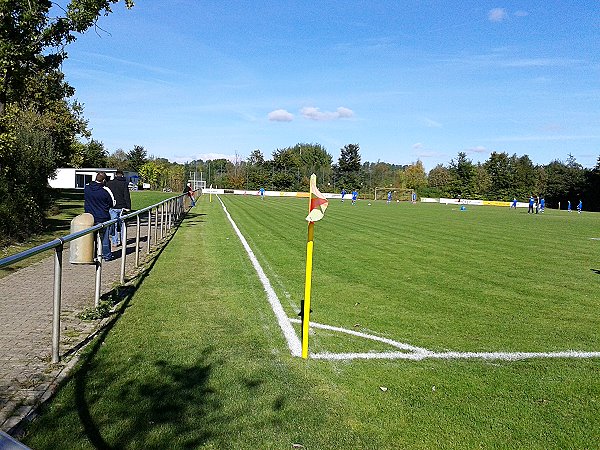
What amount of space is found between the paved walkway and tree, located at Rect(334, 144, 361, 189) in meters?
95.9

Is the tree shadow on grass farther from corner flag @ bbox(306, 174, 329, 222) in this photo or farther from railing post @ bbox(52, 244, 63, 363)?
corner flag @ bbox(306, 174, 329, 222)

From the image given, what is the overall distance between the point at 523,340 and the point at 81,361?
5.16 m

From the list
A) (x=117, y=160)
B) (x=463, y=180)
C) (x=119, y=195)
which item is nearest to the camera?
(x=119, y=195)

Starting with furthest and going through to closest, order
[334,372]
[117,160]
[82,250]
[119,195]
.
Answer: [117,160], [119,195], [82,250], [334,372]

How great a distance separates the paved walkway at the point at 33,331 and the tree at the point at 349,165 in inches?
3775

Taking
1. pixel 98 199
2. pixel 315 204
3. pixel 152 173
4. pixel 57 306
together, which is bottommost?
pixel 57 306

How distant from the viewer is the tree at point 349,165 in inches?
4124

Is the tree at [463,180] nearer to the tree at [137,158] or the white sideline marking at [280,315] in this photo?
the tree at [137,158]

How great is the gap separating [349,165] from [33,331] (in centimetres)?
10154

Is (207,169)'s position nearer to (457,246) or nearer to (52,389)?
(457,246)

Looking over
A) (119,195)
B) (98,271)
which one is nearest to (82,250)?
(98,271)

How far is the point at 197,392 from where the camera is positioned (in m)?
4.57

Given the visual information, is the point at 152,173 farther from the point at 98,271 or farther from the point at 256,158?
the point at 98,271

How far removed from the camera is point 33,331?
6.24 m
